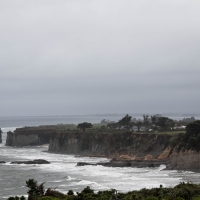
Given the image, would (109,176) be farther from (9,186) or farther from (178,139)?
(178,139)

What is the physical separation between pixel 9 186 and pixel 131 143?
140 feet

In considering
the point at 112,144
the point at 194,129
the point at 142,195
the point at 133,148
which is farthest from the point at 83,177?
the point at 112,144

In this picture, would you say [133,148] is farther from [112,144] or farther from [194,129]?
[194,129]

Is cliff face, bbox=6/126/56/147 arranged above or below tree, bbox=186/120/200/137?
below

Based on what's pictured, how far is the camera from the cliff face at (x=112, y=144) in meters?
94.2

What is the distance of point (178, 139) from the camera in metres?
85.7

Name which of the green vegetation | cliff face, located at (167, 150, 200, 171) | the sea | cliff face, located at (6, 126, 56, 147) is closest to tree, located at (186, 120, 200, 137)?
cliff face, located at (167, 150, 200, 171)

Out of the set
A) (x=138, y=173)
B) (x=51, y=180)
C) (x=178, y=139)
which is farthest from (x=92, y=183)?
(x=178, y=139)

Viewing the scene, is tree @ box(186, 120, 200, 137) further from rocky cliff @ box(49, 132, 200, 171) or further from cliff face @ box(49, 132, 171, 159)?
cliff face @ box(49, 132, 171, 159)

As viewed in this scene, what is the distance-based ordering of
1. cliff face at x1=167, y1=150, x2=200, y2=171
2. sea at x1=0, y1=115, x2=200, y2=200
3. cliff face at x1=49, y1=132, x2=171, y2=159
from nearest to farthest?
sea at x1=0, y1=115, x2=200, y2=200
cliff face at x1=167, y1=150, x2=200, y2=171
cliff face at x1=49, y1=132, x2=171, y2=159

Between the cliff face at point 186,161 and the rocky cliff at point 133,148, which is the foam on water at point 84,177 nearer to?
the cliff face at point 186,161

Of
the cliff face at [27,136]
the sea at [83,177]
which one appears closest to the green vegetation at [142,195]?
the sea at [83,177]

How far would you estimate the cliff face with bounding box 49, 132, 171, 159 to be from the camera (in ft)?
309

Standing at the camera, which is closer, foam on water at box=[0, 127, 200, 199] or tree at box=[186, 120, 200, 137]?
foam on water at box=[0, 127, 200, 199]
